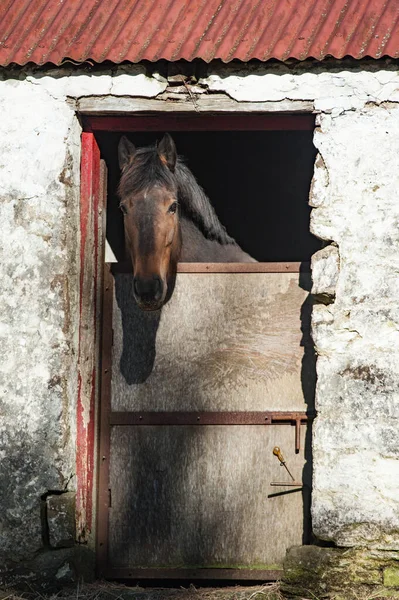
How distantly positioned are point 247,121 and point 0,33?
162cm

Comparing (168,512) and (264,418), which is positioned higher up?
(264,418)

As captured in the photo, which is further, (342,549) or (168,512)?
(168,512)

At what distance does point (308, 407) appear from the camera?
17.6 ft

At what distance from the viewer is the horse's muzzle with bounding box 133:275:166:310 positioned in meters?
4.83

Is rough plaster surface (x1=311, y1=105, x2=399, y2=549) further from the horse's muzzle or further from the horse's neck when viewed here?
the horse's neck

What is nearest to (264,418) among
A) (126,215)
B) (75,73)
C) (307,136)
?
(126,215)

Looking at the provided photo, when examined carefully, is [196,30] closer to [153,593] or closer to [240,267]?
[240,267]

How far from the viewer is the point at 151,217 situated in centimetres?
512

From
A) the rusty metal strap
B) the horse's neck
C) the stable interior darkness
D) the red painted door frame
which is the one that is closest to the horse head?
the red painted door frame

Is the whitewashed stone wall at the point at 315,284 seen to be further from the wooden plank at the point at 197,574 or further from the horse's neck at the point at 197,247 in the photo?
the horse's neck at the point at 197,247

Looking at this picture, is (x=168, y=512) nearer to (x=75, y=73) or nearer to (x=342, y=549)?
(x=342, y=549)

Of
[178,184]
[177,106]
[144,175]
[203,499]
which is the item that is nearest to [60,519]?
[203,499]

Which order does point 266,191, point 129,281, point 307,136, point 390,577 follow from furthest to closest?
1. point 266,191
2. point 307,136
3. point 129,281
4. point 390,577

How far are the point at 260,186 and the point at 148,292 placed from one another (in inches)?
164
